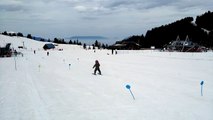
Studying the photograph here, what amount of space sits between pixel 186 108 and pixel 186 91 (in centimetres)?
352

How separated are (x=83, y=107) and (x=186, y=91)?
5.77 m

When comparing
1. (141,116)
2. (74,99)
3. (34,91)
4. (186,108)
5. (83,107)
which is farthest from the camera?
(34,91)

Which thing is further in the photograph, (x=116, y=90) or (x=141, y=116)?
(x=116, y=90)

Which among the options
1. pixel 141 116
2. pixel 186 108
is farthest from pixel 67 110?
pixel 186 108

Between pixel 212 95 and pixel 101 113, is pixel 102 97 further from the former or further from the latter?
pixel 212 95

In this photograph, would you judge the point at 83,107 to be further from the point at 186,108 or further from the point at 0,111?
the point at 186,108

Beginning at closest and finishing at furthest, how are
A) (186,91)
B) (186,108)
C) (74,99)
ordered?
(186,108) < (74,99) < (186,91)

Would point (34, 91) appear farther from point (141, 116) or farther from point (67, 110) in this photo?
point (141, 116)

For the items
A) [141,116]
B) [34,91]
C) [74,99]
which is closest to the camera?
[141,116]

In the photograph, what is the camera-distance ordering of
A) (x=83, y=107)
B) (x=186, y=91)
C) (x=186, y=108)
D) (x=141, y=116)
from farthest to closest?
(x=186, y=91) → (x=83, y=107) → (x=186, y=108) → (x=141, y=116)

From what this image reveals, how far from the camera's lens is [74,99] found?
11562mm

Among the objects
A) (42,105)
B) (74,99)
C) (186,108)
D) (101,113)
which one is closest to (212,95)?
(186,108)

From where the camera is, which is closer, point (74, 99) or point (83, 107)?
point (83, 107)

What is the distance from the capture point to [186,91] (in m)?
12.8
